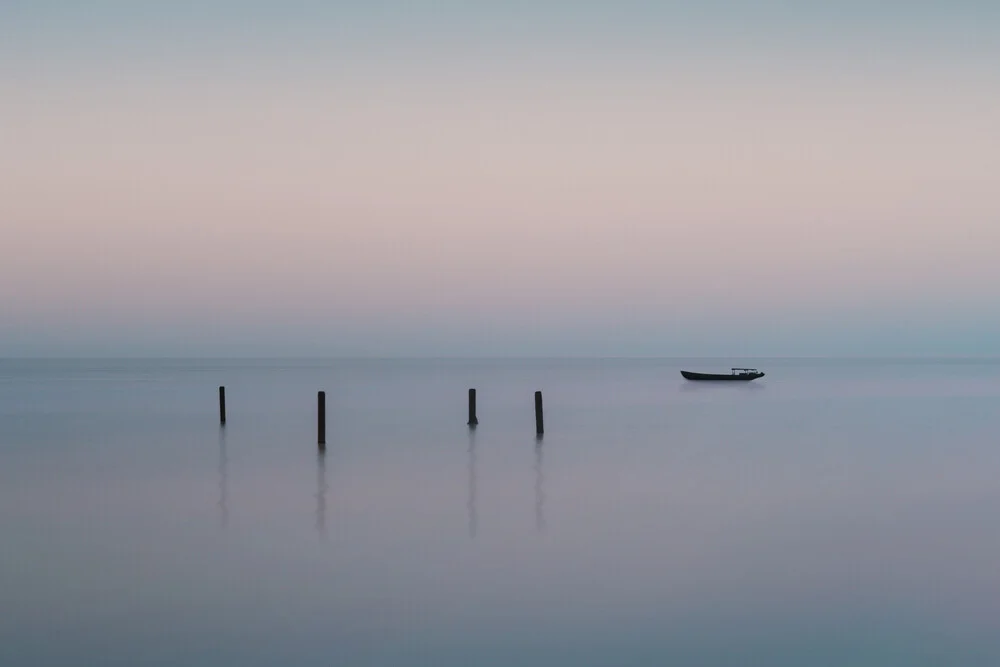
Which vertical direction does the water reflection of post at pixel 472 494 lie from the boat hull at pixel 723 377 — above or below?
above

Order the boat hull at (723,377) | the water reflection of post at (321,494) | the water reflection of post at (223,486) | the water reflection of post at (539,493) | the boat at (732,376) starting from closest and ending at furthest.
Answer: the water reflection of post at (321,494)
the water reflection of post at (539,493)
the water reflection of post at (223,486)
the boat at (732,376)
the boat hull at (723,377)

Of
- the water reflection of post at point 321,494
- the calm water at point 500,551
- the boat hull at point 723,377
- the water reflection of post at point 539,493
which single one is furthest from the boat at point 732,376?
the water reflection of post at point 321,494

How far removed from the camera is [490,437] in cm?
3381

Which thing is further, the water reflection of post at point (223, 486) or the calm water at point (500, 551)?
the water reflection of post at point (223, 486)

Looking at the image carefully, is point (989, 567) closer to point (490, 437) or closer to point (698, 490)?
point (698, 490)

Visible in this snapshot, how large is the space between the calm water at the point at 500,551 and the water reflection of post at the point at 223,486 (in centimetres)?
12

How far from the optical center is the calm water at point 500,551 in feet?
34.1

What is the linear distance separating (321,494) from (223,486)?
9.10 ft

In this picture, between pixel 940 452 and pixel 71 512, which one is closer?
pixel 71 512

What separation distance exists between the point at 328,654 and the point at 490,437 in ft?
78.4

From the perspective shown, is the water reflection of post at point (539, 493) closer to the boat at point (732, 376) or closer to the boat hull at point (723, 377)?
the boat at point (732, 376)

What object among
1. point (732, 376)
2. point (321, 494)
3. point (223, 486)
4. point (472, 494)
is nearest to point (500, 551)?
point (472, 494)

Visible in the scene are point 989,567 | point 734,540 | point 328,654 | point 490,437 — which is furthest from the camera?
point 490,437

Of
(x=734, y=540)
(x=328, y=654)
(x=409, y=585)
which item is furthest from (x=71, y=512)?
(x=734, y=540)
